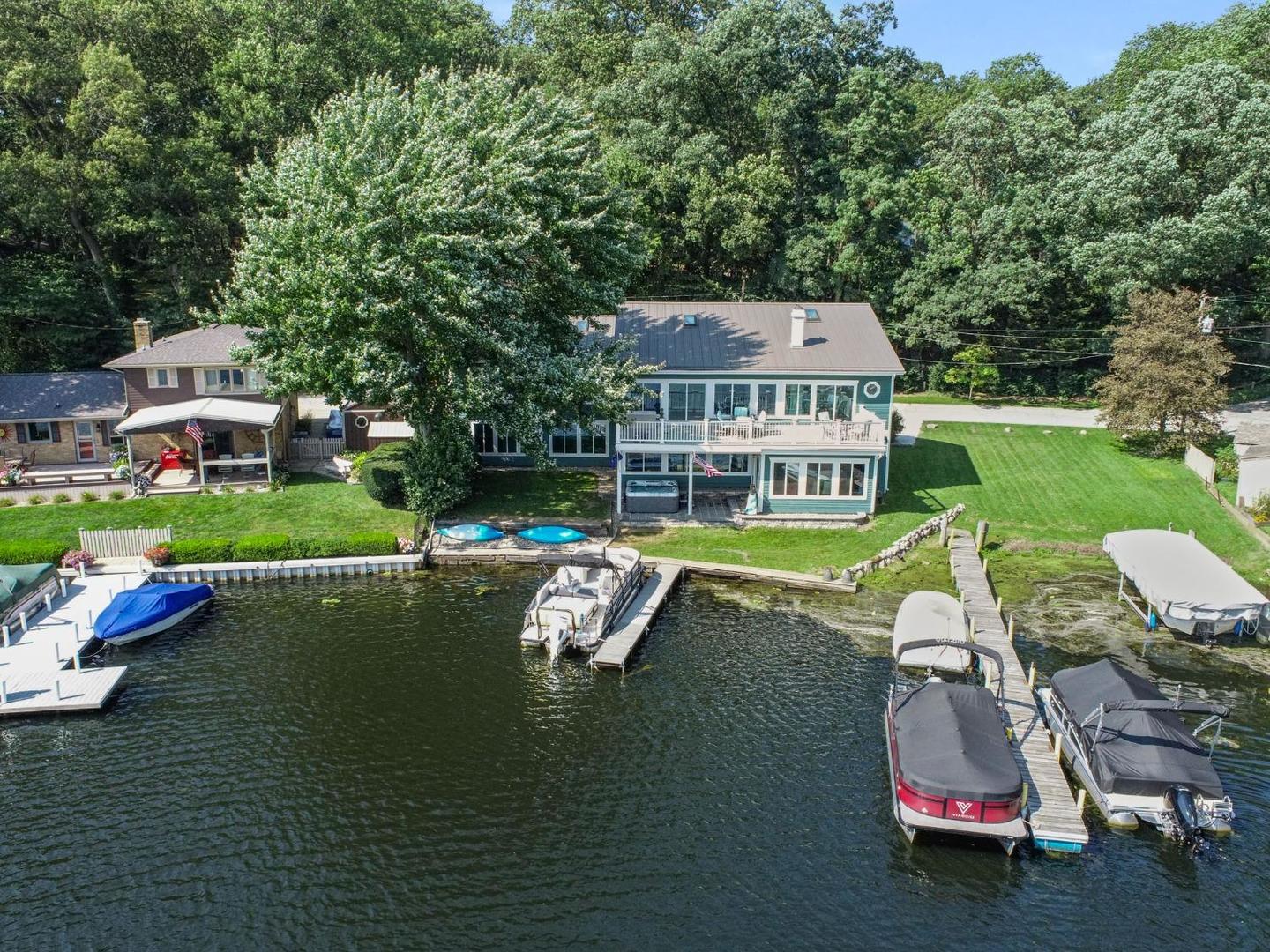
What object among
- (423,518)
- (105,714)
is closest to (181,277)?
(423,518)

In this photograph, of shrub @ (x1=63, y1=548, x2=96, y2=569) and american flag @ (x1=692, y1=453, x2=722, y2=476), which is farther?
american flag @ (x1=692, y1=453, x2=722, y2=476)

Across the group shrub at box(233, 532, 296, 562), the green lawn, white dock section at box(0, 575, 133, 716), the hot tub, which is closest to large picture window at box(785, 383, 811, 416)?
the green lawn

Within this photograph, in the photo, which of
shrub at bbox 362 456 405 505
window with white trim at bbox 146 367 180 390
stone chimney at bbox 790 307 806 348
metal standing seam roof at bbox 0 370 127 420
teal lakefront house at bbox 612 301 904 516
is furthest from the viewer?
window with white trim at bbox 146 367 180 390

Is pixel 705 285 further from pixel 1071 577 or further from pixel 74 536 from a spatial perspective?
pixel 74 536

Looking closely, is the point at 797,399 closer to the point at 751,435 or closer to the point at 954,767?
the point at 751,435

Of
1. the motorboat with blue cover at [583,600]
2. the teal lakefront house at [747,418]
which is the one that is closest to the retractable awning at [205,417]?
the teal lakefront house at [747,418]

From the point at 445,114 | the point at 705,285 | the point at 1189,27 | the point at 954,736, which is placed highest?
the point at 1189,27

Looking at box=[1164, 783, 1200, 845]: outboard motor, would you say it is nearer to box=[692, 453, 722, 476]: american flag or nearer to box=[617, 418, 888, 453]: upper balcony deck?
box=[617, 418, 888, 453]: upper balcony deck
